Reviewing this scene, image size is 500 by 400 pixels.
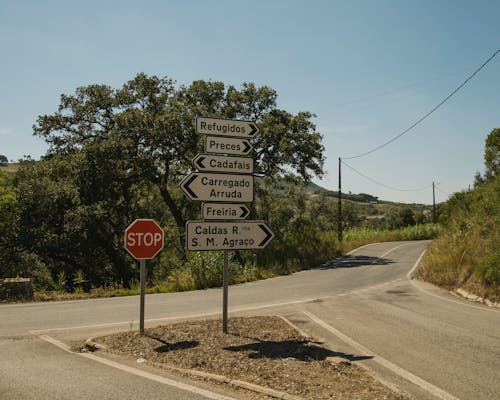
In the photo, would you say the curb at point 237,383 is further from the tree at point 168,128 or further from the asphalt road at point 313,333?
the tree at point 168,128

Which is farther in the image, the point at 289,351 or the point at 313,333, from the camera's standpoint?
the point at 313,333

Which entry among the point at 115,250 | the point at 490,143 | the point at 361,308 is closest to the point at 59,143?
the point at 115,250

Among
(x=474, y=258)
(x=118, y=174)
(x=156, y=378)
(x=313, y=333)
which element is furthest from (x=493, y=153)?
(x=156, y=378)

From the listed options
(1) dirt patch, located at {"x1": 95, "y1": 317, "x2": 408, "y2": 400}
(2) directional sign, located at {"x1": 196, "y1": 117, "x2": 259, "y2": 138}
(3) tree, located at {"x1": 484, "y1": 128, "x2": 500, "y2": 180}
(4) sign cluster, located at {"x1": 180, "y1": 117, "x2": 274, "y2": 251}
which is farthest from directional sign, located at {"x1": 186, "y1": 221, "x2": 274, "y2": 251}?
(3) tree, located at {"x1": 484, "y1": 128, "x2": 500, "y2": 180}

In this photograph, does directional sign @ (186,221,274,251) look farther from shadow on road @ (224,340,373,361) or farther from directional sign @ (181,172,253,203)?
shadow on road @ (224,340,373,361)

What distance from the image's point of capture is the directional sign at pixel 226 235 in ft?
22.2

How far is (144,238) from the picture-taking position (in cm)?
689

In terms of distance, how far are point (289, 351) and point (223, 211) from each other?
250 cm

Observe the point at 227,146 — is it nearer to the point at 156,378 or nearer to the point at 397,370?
the point at 156,378

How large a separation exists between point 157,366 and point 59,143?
2524cm

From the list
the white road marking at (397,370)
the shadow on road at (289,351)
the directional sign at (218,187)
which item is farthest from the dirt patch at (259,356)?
the directional sign at (218,187)

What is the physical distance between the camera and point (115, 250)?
28.5m

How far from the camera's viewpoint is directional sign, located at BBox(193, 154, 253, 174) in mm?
6895

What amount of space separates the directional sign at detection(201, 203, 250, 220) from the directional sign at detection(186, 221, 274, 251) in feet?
0.34
